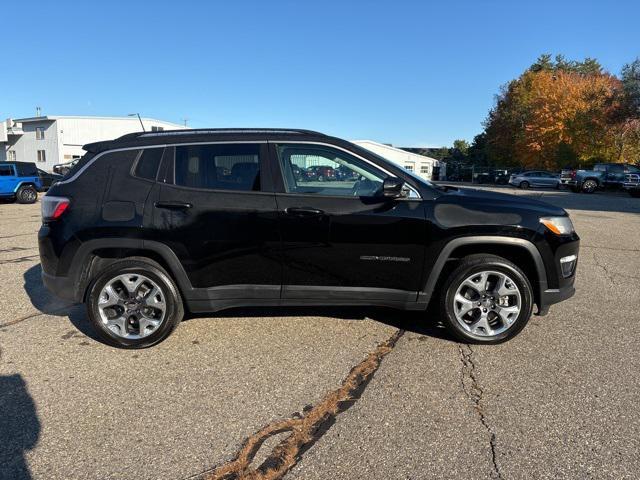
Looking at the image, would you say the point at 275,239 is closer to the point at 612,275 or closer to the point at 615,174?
the point at 612,275

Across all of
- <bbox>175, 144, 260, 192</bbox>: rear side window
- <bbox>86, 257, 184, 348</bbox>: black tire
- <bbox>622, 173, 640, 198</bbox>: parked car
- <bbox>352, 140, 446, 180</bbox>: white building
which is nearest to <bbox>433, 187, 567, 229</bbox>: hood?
<bbox>175, 144, 260, 192</bbox>: rear side window

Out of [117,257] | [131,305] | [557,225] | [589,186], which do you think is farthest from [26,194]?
[589,186]

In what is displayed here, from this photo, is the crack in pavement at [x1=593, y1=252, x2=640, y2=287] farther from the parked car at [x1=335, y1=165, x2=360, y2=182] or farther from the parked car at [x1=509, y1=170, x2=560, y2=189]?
the parked car at [x1=509, y1=170, x2=560, y2=189]

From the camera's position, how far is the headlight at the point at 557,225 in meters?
4.11

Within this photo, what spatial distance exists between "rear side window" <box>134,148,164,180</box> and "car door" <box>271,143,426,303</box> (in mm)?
1024

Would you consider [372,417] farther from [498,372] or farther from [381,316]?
[381,316]

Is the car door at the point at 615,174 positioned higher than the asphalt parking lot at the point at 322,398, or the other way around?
the car door at the point at 615,174

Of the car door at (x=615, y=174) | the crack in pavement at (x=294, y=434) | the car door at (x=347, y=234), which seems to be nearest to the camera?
the crack in pavement at (x=294, y=434)

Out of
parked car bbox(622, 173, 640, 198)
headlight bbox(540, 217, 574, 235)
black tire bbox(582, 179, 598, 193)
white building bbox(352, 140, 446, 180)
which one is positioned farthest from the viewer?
white building bbox(352, 140, 446, 180)

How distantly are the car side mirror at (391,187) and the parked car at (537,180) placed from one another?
1510 inches

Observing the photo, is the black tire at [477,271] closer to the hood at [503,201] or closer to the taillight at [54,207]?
the hood at [503,201]

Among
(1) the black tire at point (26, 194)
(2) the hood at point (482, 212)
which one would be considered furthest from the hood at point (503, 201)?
(1) the black tire at point (26, 194)

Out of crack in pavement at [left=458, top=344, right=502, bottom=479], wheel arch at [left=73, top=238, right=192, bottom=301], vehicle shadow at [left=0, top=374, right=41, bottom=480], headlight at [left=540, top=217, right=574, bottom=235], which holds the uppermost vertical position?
headlight at [left=540, top=217, right=574, bottom=235]

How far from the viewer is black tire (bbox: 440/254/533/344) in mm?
4094
